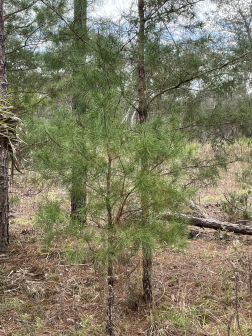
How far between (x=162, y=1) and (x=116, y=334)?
10.7 feet

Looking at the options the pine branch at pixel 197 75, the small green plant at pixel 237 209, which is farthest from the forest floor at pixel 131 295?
the pine branch at pixel 197 75

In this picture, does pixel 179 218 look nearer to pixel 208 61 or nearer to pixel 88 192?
pixel 88 192

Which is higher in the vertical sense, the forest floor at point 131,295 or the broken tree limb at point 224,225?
the broken tree limb at point 224,225

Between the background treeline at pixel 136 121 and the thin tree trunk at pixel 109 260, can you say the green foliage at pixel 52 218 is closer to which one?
the background treeline at pixel 136 121

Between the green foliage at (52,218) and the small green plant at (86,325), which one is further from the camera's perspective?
the small green plant at (86,325)

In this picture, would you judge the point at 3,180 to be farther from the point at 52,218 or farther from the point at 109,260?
the point at 109,260

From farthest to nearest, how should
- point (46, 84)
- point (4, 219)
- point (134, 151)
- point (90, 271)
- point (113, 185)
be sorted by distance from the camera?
point (46, 84), point (4, 219), point (90, 271), point (113, 185), point (134, 151)

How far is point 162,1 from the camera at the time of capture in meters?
3.34

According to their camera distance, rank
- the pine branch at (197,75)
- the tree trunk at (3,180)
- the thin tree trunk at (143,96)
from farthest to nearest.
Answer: the tree trunk at (3,180)
the pine branch at (197,75)
the thin tree trunk at (143,96)

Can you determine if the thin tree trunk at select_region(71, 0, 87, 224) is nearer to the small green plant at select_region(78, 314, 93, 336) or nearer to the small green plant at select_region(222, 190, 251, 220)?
the small green plant at select_region(78, 314, 93, 336)

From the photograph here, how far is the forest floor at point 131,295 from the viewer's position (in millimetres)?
3176

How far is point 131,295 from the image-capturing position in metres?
3.52

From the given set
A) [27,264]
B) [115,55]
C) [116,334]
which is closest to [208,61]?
[115,55]

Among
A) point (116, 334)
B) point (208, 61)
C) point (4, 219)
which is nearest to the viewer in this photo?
point (116, 334)
